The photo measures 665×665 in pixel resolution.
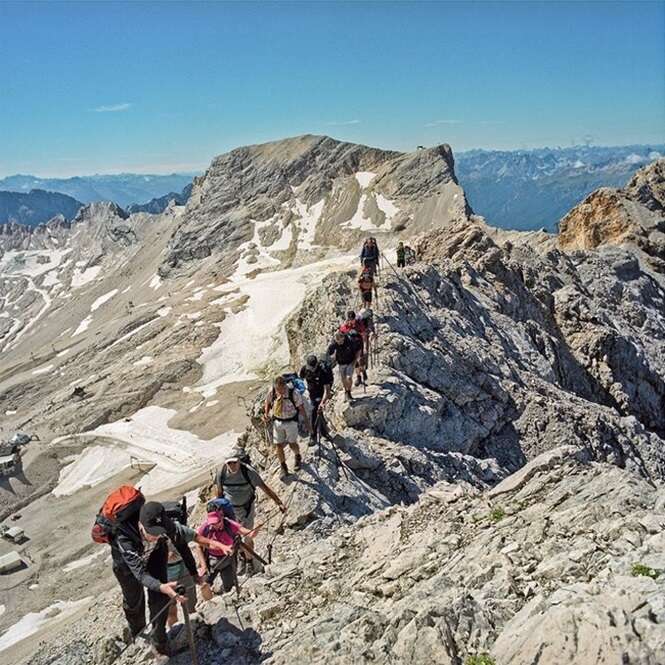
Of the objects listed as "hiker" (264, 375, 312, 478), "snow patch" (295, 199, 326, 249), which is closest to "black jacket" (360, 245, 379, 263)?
"hiker" (264, 375, 312, 478)

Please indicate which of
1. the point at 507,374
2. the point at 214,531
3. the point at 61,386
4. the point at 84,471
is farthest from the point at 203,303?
the point at 214,531

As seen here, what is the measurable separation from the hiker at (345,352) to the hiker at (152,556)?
784 centimetres

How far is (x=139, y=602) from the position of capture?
902 cm

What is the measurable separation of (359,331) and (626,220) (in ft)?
157

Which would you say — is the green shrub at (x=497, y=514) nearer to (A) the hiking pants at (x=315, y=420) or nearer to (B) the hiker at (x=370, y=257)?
(A) the hiking pants at (x=315, y=420)

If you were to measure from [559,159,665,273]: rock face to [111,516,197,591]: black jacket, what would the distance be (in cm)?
5297

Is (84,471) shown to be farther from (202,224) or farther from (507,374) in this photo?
(202,224)

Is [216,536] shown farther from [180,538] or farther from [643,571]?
[643,571]

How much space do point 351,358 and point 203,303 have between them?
70466 mm

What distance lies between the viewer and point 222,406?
4919cm

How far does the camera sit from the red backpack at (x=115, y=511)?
8.13 meters

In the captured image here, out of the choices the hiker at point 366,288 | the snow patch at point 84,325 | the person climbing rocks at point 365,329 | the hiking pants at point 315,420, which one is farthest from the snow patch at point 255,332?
the snow patch at point 84,325

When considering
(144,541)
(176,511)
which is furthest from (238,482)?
(144,541)

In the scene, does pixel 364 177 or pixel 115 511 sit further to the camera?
pixel 364 177
